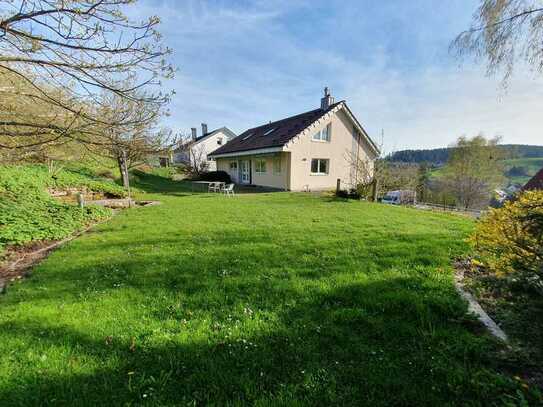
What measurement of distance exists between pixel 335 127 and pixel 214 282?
18.1 meters

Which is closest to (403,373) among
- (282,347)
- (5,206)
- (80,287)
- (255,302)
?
(282,347)

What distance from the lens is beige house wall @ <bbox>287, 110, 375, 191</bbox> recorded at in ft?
59.1

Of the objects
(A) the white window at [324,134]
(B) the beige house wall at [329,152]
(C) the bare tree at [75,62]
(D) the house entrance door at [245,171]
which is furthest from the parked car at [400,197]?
(C) the bare tree at [75,62]

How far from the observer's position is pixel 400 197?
1522 centimetres

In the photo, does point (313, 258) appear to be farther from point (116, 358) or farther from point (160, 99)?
point (160, 99)

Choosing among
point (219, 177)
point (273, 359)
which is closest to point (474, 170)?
point (219, 177)

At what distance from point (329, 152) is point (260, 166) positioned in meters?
5.86

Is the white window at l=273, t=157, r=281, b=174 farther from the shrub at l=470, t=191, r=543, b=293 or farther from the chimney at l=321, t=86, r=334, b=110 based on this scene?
the shrub at l=470, t=191, r=543, b=293

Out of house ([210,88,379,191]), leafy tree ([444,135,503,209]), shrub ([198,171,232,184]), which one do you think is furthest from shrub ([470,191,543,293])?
leafy tree ([444,135,503,209])

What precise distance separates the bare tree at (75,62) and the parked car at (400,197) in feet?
46.3

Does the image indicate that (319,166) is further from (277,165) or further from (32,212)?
(32,212)

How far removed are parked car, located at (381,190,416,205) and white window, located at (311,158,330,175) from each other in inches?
226

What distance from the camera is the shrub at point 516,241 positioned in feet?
7.38

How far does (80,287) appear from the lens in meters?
3.71
